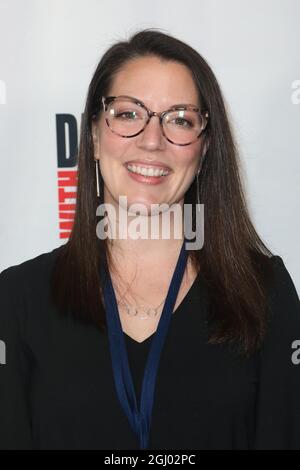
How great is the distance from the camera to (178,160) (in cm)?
140

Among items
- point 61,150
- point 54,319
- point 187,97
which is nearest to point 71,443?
point 54,319

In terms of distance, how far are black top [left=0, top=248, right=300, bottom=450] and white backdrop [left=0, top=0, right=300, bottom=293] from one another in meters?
0.53

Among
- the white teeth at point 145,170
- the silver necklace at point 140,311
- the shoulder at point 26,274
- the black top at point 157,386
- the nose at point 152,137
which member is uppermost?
the nose at point 152,137

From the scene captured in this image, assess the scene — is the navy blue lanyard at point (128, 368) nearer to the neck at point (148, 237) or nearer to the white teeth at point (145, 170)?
the neck at point (148, 237)

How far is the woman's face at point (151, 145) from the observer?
1.37 meters

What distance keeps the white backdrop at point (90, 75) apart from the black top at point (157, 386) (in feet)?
1.75

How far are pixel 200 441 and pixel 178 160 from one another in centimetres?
61

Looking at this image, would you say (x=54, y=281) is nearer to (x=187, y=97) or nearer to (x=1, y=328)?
(x=1, y=328)

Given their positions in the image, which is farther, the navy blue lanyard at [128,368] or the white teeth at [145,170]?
the white teeth at [145,170]
